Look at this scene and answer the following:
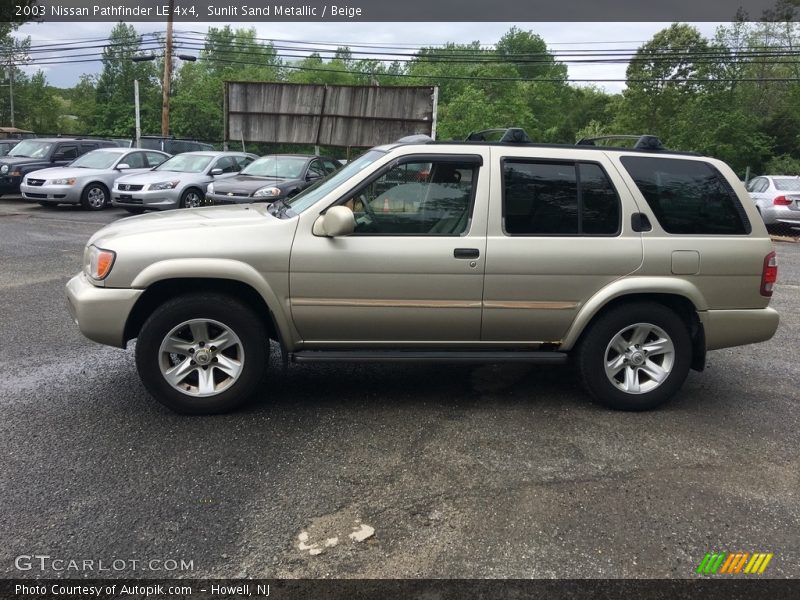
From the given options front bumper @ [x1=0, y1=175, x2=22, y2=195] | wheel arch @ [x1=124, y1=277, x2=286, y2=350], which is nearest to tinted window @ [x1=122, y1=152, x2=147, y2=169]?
front bumper @ [x1=0, y1=175, x2=22, y2=195]

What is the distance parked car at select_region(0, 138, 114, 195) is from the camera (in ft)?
56.6

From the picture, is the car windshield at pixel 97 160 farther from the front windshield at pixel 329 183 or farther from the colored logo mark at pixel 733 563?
the colored logo mark at pixel 733 563

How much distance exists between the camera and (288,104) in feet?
68.6

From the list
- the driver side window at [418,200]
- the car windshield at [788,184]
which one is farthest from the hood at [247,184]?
the car windshield at [788,184]

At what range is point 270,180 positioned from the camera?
1388 centimetres

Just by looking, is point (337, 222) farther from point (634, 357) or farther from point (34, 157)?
point (34, 157)

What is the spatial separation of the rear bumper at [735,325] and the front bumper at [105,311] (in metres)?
3.80

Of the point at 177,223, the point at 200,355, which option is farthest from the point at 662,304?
the point at 177,223

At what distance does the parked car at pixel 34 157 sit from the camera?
17.2m

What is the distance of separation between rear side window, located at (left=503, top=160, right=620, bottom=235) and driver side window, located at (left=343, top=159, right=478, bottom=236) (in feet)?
0.98

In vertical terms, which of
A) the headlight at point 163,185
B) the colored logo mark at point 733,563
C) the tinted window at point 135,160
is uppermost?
the tinted window at point 135,160

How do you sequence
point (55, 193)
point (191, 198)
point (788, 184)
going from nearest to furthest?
point (191, 198) < point (55, 193) < point (788, 184)

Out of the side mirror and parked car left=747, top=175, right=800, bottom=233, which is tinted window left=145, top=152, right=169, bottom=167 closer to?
the side mirror

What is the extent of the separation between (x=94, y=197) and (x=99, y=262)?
1344 cm
